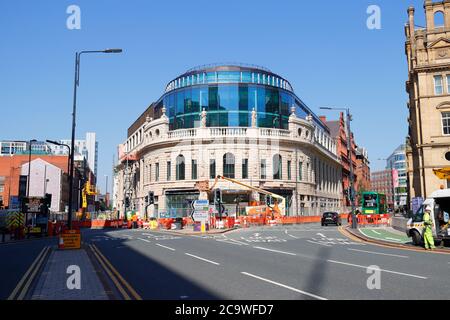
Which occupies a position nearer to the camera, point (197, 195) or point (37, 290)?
point (37, 290)

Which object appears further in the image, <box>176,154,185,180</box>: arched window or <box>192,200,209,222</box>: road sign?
<box>176,154,185,180</box>: arched window

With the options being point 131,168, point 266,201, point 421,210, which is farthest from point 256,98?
point 421,210

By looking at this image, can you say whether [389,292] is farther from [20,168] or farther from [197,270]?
[20,168]

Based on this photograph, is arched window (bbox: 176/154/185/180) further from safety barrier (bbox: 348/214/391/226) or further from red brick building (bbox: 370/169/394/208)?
red brick building (bbox: 370/169/394/208)

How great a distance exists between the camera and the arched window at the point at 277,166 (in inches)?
A: 2360

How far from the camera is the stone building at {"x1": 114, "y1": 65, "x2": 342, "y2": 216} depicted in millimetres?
58625

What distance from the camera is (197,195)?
58.2m

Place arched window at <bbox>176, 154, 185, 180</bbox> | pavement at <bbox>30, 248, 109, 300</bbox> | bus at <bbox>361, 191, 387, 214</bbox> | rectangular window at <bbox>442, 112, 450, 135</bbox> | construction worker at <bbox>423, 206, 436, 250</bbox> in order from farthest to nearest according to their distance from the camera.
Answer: arched window at <bbox>176, 154, 185, 180</bbox>
bus at <bbox>361, 191, 387, 214</bbox>
rectangular window at <bbox>442, 112, 450, 135</bbox>
construction worker at <bbox>423, 206, 436, 250</bbox>
pavement at <bbox>30, 248, 109, 300</bbox>

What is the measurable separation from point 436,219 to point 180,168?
1747 inches

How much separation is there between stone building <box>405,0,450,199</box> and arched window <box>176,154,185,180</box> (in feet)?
102

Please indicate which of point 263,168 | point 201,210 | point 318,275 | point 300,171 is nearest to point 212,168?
point 263,168

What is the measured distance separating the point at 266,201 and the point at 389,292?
147 ft

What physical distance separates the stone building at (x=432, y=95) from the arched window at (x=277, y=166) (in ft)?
68.9

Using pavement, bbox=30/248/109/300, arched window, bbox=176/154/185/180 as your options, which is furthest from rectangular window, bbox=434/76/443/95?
pavement, bbox=30/248/109/300
